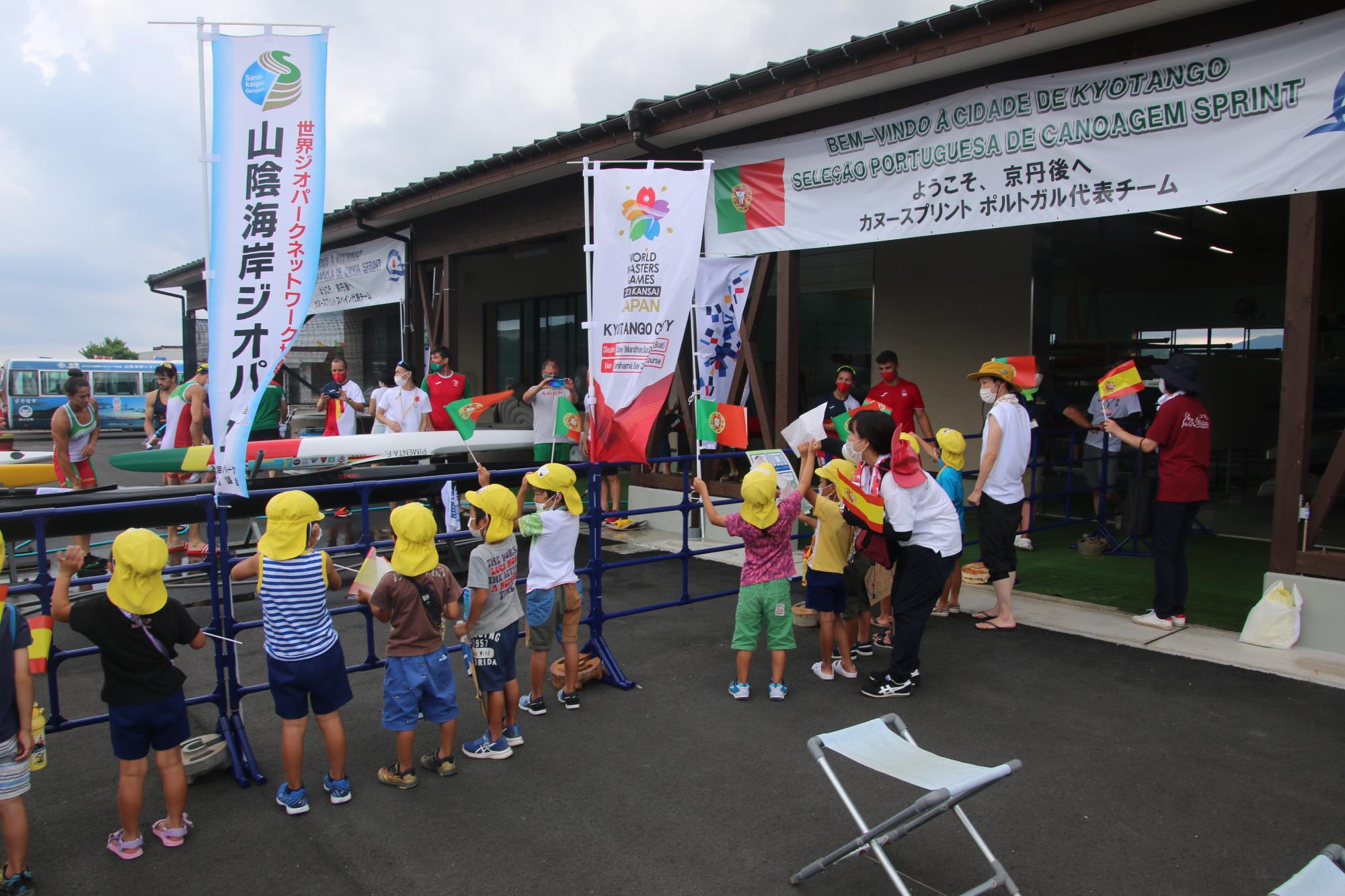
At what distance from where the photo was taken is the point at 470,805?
3.76 metres

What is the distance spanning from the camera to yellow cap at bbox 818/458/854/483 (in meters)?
4.90

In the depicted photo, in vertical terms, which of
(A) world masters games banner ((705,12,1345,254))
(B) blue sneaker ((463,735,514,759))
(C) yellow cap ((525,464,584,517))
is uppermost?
(A) world masters games banner ((705,12,1345,254))

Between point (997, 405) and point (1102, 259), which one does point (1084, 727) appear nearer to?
point (997, 405)

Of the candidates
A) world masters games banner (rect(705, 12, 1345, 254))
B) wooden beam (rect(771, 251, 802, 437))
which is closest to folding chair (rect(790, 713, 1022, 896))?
world masters games banner (rect(705, 12, 1345, 254))

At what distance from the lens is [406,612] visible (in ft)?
12.6

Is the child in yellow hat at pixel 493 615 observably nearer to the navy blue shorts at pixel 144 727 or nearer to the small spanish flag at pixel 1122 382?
the navy blue shorts at pixel 144 727

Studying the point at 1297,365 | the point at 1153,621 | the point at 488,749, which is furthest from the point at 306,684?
the point at 1297,365

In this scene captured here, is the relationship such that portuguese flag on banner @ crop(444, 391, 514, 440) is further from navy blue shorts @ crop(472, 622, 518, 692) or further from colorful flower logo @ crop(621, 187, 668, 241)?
navy blue shorts @ crop(472, 622, 518, 692)

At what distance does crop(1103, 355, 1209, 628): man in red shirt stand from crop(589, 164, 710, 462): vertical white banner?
3.34 metres

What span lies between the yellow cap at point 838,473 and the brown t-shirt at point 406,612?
7.25 feet

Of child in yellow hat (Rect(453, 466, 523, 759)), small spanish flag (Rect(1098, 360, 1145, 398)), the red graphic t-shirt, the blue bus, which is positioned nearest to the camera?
child in yellow hat (Rect(453, 466, 523, 759))

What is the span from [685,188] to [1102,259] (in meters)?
8.80

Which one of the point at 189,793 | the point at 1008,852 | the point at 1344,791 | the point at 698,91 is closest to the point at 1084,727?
the point at 1344,791

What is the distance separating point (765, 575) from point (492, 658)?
158 centimetres
